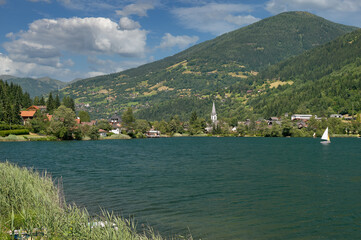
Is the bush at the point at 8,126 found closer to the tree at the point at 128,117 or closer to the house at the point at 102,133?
the house at the point at 102,133

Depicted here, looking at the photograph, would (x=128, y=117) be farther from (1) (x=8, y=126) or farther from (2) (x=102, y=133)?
(1) (x=8, y=126)

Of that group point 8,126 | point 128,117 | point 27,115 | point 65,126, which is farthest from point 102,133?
point 8,126

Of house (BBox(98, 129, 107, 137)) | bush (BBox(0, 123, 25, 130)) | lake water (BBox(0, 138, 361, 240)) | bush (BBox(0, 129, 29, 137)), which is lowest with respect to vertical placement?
lake water (BBox(0, 138, 361, 240))

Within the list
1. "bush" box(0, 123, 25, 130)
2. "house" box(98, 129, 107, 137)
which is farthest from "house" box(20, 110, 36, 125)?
"house" box(98, 129, 107, 137)

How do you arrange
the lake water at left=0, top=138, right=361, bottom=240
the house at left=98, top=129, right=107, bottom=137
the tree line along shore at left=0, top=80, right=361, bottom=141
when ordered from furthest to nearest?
the house at left=98, top=129, right=107, bottom=137
the tree line along shore at left=0, top=80, right=361, bottom=141
the lake water at left=0, top=138, right=361, bottom=240

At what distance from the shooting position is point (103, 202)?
83.5 ft

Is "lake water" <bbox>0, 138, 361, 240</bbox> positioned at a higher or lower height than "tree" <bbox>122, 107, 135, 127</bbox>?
lower

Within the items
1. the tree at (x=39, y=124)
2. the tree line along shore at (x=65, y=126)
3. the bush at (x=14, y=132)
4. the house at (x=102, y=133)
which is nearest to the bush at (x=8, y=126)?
the tree line along shore at (x=65, y=126)

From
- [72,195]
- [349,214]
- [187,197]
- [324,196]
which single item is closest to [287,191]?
[324,196]

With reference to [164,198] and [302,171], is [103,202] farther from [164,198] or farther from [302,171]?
[302,171]

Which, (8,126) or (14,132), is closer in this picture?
(14,132)

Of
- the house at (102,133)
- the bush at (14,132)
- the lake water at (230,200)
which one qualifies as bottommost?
the lake water at (230,200)

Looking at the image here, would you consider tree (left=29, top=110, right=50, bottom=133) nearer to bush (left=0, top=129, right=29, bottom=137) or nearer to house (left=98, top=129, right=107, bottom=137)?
bush (left=0, top=129, right=29, bottom=137)

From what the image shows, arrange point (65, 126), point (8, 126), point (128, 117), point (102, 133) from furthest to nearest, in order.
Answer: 1. point (128, 117)
2. point (102, 133)
3. point (65, 126)
4. point (8, 126)
